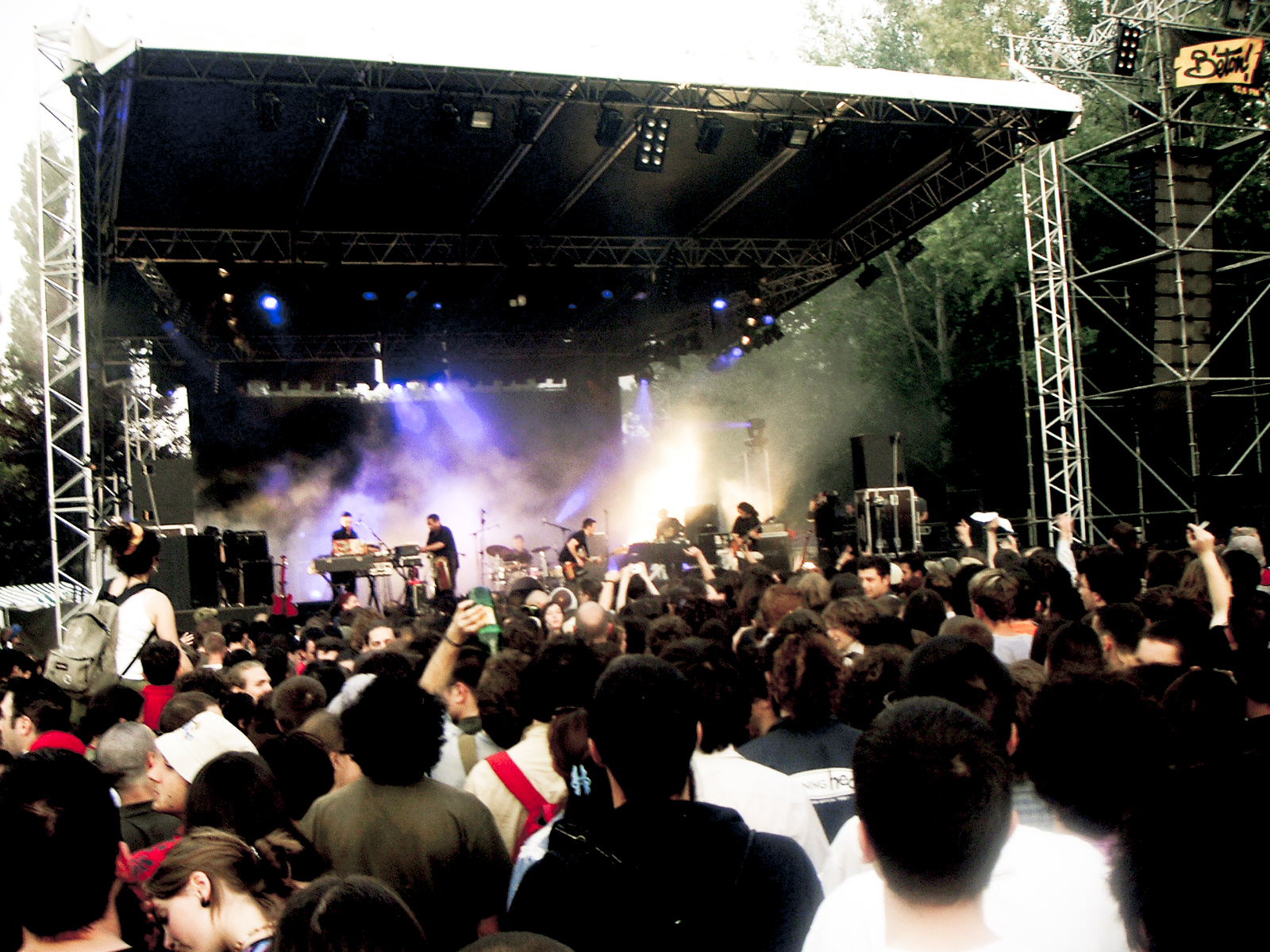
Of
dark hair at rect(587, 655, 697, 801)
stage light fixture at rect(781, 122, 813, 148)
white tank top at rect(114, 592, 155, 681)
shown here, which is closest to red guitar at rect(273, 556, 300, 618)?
stage light fixture at rect(781, 122, 813, 148)

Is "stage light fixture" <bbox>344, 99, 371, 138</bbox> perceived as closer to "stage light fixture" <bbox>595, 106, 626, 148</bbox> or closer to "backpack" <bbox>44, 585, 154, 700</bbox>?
"stage light fixture" <bbox>595, 106, 626, 148</bbox>

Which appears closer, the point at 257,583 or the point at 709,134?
the point at 709,134

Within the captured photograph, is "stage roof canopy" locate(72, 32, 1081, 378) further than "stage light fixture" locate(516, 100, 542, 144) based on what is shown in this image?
No

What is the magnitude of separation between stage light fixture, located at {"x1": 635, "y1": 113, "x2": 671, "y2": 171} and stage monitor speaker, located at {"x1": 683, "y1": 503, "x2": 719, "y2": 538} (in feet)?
27.8

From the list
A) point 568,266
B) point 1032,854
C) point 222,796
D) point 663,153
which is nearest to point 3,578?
point 568,266

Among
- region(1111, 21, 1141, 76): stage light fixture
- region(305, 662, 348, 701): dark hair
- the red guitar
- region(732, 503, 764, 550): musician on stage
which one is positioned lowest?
the red guitar

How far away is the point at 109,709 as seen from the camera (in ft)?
13.9

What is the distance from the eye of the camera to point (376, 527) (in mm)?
20547

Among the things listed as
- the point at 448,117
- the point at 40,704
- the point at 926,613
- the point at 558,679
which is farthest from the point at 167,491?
the point at 558,679

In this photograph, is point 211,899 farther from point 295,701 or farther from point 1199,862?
point 295,701

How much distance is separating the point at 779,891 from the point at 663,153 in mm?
10964

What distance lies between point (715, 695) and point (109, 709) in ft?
8.40

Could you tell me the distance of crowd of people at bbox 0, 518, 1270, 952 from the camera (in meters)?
1.54

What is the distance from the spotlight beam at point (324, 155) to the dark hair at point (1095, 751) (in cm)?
1013
